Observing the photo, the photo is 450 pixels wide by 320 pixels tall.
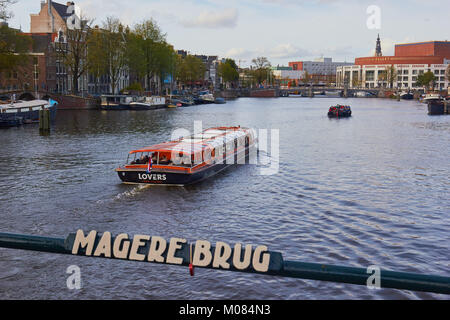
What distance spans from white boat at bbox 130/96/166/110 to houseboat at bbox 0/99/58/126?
1106 inches

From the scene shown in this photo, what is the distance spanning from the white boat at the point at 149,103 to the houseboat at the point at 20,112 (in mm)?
28102

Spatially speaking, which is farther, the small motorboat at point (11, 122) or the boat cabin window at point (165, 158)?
the small motorboat at point (11, 122)

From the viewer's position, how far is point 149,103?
337 ft

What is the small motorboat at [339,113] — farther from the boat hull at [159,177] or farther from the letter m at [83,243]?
the letter m at [83,243]

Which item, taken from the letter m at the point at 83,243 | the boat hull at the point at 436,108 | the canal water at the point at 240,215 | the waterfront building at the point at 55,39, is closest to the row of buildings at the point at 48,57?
the waterfront building at the point at 55,39

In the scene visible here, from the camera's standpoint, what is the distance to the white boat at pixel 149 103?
3904 inches

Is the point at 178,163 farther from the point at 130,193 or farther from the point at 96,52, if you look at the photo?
the point at 96,52

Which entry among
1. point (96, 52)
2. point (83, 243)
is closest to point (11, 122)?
point (96, 52)

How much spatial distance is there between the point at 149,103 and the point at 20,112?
38523mm

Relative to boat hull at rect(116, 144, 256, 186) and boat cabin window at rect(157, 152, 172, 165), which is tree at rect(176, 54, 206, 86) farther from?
boat hull at rect(116, 144, 256, 186)

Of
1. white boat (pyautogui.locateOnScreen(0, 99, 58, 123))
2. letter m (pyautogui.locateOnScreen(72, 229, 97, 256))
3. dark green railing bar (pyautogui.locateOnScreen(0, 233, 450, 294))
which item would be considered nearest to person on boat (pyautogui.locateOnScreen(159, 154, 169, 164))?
letter m (pyautogui.locateOnScreen(72, 229, 97, 256))

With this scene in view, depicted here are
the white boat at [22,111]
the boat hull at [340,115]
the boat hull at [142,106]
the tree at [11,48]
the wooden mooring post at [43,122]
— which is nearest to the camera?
the wooden mooring post at [43,122]

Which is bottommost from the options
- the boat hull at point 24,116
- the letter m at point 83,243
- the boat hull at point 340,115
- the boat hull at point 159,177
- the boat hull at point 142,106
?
the boat hull at point 159,177

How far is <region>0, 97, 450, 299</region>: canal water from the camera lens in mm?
14023
